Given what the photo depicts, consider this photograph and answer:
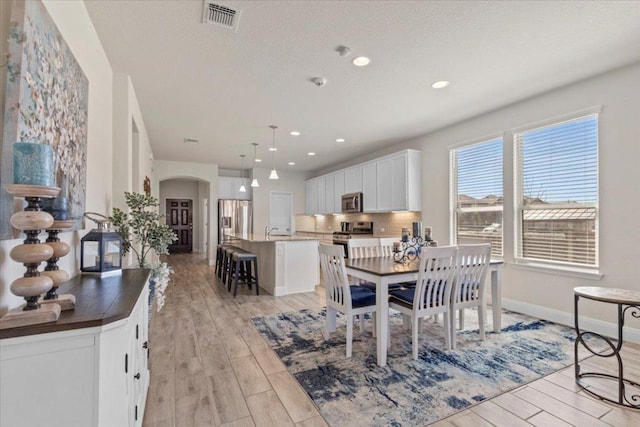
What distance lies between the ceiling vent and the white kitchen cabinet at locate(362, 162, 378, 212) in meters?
4.35

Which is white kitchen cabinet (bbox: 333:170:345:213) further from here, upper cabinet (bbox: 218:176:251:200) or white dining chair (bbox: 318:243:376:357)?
white dining chair (bbox: 318:243:376:357)

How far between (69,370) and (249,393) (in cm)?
139

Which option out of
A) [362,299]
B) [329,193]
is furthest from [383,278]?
[329,193]

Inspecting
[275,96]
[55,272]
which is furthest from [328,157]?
[55,272]

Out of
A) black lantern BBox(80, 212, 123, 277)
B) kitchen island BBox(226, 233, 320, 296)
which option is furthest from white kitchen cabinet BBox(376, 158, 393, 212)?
black lantern BBox(80, 212, 123, 277)

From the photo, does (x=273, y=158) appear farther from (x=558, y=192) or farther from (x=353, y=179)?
(x=558, y=192)

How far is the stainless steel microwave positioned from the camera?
6.68 meters

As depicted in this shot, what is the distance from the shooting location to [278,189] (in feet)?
29.5

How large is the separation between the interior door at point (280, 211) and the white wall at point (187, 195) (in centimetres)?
355

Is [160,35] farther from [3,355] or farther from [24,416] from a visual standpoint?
[24,416]

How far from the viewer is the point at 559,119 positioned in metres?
3.53

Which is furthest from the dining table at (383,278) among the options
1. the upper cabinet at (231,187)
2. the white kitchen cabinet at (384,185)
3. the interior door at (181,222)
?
the interior door at (181,222)

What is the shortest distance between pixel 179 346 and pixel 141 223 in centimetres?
124

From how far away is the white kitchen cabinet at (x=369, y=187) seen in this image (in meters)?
6.23
